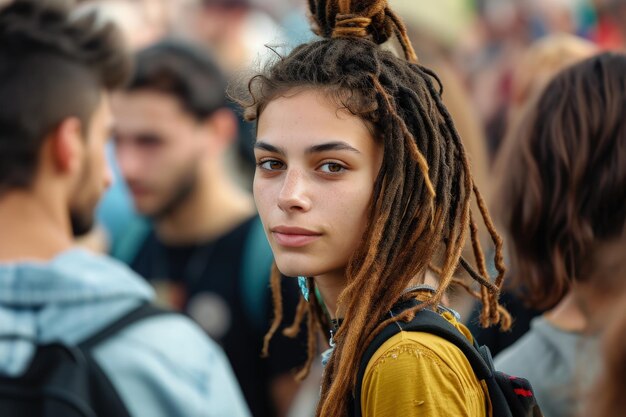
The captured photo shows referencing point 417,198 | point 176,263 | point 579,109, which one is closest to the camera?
point 417,198

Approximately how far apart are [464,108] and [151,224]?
1.95 meters

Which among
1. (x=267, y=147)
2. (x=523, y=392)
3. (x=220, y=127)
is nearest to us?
(x=523, y=392)

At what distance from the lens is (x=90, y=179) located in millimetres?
3854

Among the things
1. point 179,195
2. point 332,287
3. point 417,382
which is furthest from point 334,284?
point 179,195

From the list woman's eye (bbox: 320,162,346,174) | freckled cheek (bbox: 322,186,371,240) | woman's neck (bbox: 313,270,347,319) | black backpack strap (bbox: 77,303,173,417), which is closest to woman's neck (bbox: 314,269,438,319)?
woman's neck (bbox: 313,270,347,319)

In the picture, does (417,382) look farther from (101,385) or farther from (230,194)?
(230,194)

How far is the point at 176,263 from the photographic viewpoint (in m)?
5.50

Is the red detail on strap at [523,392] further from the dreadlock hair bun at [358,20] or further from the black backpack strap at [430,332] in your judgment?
the dreadlock hair bun at [358,20]

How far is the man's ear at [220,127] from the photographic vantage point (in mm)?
5848

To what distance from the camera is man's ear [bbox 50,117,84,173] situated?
12.3 feet

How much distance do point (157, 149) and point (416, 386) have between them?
151 inches

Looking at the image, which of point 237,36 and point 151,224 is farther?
point 237,36

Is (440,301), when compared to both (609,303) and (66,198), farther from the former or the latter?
(66,198)

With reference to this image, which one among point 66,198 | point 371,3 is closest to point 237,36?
point 66,198
